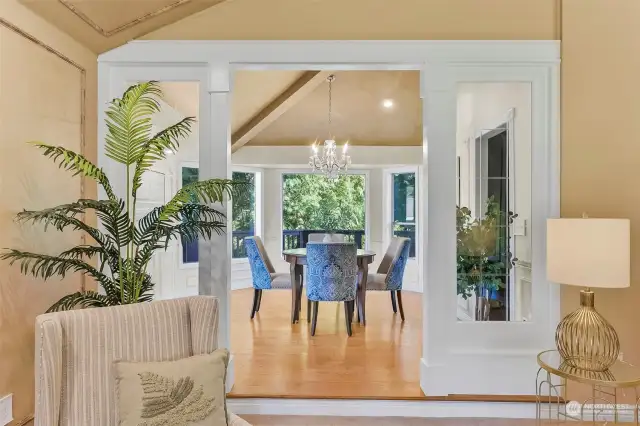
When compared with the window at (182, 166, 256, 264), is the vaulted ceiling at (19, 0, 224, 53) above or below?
above

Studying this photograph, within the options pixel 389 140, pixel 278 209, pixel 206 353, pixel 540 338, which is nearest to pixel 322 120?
pixel 389 140

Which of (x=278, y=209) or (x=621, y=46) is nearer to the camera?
(x=621, y=46)

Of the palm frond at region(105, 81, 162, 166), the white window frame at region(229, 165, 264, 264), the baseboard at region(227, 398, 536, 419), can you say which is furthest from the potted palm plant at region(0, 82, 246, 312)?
the white window frame at region(229, 165, 264, 264)

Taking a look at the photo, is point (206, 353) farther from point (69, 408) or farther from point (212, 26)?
point (212, 26)

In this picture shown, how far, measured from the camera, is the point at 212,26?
105 inches

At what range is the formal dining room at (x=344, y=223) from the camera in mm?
2697

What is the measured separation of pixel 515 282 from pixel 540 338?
39cm

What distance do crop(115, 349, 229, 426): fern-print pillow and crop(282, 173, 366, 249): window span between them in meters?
5.18

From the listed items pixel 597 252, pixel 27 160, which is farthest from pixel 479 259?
pixel 27 160

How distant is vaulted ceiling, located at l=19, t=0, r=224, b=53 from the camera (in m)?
2.19

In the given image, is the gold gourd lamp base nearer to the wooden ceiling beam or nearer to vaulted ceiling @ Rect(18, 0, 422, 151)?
vaulted ceiling @ Rect(18, 0, 422, 151)

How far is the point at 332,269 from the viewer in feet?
12.1

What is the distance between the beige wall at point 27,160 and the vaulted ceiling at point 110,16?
0.08 m

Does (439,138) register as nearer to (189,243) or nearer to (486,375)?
(486,375)
